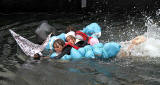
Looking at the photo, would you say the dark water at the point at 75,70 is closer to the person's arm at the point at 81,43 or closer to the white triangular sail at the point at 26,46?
the white triangular sail at the point at 26,46

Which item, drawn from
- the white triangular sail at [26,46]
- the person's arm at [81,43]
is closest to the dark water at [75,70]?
the white triangular sail at [26,46]

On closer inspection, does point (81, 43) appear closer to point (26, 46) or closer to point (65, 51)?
point (65, 51)

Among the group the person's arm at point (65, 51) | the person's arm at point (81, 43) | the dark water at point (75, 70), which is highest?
the person's arm at point (81, 43)

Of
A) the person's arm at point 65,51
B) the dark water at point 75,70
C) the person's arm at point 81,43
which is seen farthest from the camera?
the person's arm at point 81,43

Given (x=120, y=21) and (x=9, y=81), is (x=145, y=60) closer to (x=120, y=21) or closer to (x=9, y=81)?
(x=9, y=81)

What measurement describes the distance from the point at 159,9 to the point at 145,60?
8.39 metres

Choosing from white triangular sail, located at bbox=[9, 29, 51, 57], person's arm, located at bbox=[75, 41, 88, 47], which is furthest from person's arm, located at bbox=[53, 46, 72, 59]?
white triangular sail, located at bbox=[9, 29, 51, 57]

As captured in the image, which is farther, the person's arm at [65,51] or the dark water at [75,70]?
the person's arm at [65,51]

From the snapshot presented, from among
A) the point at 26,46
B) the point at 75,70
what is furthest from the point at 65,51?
the point at 26,46

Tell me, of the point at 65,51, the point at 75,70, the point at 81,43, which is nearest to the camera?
the point at 75,70

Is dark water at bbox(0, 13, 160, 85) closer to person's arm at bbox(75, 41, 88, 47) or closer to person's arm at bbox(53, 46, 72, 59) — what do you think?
person's arm at bbox(53, 46, 72, 59)

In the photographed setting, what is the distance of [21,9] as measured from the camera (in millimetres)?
12820

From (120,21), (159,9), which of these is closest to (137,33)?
(120,21)

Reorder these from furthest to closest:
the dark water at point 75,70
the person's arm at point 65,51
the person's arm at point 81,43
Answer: the person's arm at point 81,43, the person's arm at point 65,51, the dark water at point 75,70
